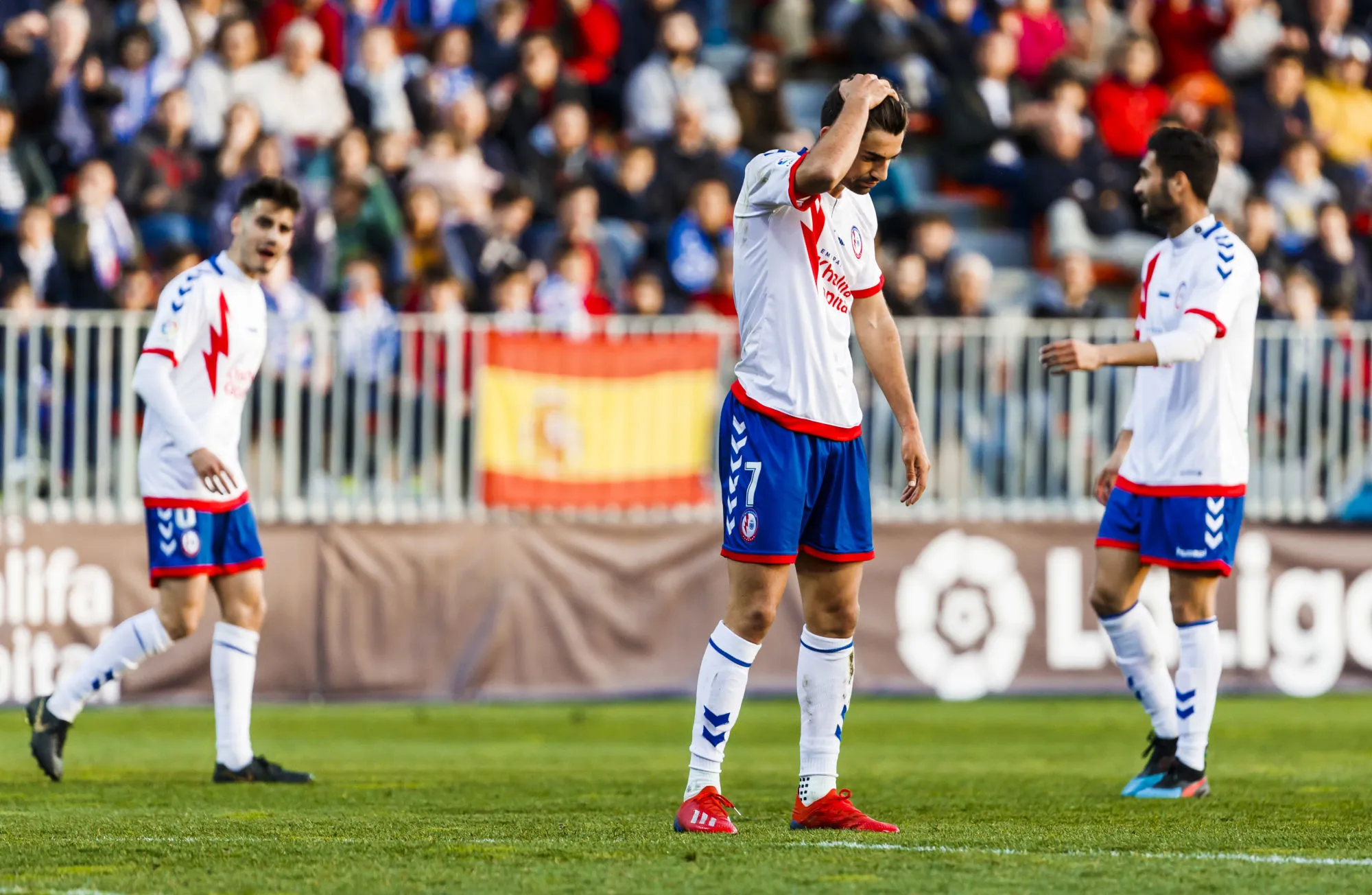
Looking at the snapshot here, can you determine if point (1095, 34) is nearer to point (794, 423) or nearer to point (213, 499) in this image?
point (213, 499)

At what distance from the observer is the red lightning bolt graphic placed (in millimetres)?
8031

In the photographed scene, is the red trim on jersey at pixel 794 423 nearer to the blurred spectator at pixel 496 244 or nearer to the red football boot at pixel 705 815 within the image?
the red football boot at pixel 705 815

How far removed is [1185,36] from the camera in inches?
713

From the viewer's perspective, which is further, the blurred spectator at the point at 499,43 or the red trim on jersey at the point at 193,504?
the blurred spectator at the point at 499,43

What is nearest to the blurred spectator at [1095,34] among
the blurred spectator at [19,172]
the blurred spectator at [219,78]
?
the blurred spectator at [219,78]

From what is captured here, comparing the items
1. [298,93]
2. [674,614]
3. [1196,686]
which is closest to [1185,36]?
[298,93]

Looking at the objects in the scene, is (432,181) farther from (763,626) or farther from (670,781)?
(763,626)

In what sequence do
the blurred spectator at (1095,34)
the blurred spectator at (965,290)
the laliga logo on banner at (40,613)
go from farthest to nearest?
the blurred spectator at (1095,34) → the blurred spectator at (965,290) → the laliga logo on banner at (40,613)

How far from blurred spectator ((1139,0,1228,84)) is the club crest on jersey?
13.1m

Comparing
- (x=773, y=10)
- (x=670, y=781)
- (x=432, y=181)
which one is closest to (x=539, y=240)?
(x=432, y=181)

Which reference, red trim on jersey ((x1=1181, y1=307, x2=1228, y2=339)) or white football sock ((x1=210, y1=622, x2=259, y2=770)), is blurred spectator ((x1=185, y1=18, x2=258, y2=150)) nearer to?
white football sock ((x1=210, y1=622, x2=259, y2=770))

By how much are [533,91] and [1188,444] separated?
8968 millimetres

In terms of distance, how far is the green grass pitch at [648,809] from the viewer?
16.9ft

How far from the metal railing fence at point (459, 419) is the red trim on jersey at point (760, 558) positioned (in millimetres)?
6571
